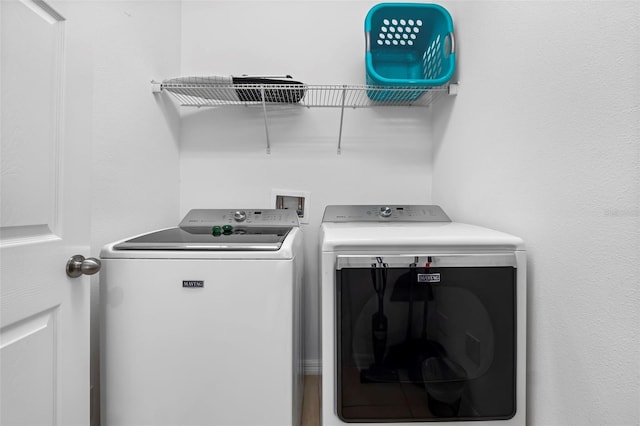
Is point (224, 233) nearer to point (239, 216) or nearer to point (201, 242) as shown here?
point (201, 242)

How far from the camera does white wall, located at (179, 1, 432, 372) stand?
1780mm

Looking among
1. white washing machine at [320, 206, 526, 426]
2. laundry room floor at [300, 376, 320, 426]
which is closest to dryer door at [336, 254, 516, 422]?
white washing machine at [320, 206, 526, 426]

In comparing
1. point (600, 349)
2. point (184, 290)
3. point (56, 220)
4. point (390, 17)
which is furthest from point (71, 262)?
point (390, 17)

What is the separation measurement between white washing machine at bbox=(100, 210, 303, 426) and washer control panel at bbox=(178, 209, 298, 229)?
58 centimetres

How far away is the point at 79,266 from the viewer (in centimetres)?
85

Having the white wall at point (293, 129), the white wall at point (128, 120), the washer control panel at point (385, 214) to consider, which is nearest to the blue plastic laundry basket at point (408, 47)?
the white wall at point (293, 129)

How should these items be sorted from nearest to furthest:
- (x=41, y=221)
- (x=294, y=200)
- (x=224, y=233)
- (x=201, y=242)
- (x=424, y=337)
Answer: (x=41, y=221) → (x=424, y=337) → (x=201, y=242) → (x=224, y=233) → (x=294, y=200)

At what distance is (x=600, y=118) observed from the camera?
28.2 inches

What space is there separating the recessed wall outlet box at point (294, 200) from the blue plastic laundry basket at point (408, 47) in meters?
0.66

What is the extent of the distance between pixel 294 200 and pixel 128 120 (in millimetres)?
873

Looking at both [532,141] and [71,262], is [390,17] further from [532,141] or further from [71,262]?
[71,262]

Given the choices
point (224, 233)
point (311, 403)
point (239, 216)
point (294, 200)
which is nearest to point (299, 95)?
point (294, 200)

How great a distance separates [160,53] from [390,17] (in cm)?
→ 116

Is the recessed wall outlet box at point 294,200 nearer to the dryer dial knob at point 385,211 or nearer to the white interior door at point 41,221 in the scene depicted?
the dryer dial knob at point 385,211
